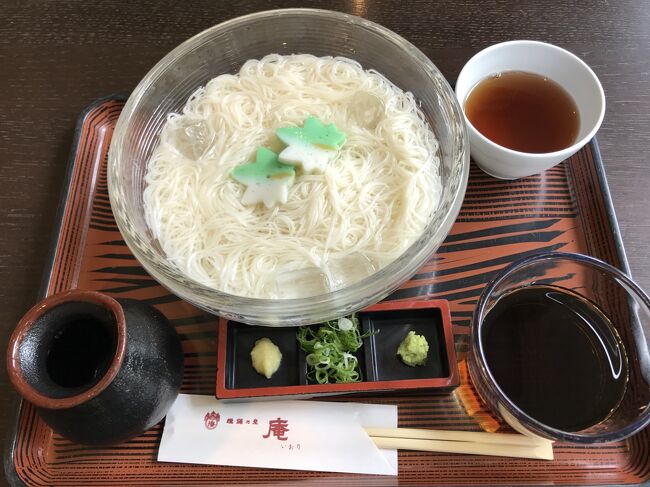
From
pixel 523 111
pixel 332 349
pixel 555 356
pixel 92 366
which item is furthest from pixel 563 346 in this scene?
pixel 92 366

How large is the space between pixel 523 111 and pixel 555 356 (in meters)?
1.00

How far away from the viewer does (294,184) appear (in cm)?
182

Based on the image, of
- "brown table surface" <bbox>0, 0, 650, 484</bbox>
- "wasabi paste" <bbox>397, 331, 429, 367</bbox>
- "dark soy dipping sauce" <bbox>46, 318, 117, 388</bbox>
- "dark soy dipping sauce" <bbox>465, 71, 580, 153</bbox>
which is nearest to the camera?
"dark soy dipping sauce" <bbox>46, 318, 117, 388</bbox>

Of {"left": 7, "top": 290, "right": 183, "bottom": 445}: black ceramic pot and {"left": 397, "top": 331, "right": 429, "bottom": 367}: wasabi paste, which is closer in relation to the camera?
{"left": 7, "top": 290, "right": 183, "bottom": 445}: black ceramic pot

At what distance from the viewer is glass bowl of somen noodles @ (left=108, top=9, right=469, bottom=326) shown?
163 centimetres

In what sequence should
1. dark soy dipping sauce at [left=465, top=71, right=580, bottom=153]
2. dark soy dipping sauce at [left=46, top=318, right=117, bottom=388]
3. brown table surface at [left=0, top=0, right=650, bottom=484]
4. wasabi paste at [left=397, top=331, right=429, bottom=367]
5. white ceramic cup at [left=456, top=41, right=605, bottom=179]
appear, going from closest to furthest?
dark soy dipping sauce at [left=46, top=318, right=117, bottom=388] → wasabi paste at [left=397, top=331, right=429, bottom=367] → white ceramic cup at [left=456, top=41, right=605, bottom=179] → dark soy dipping sauce at [left=465, top=71, right=580, bottom=153] → brown table surface at [left=0, top=0, right=650, bottom=484]

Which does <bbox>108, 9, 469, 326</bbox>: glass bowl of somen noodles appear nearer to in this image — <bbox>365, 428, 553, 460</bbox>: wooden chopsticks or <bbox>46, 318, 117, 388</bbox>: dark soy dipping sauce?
<bbox>46, 318, 117, 388</bbox>: dark soy dipping sauce

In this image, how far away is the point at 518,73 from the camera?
208cm

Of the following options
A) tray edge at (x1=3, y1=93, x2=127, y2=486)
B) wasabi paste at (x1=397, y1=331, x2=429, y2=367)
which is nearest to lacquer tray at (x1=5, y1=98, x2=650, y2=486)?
tray edge at (x1=3, y1=93, x2=127, y2=486)

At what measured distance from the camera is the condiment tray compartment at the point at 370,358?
5.26ft

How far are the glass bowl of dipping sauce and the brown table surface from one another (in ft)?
1.40

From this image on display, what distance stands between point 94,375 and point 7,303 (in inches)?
29.2

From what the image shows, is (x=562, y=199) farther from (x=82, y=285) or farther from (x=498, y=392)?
(x=82, y=285)

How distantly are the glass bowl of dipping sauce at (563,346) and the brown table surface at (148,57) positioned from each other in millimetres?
428
